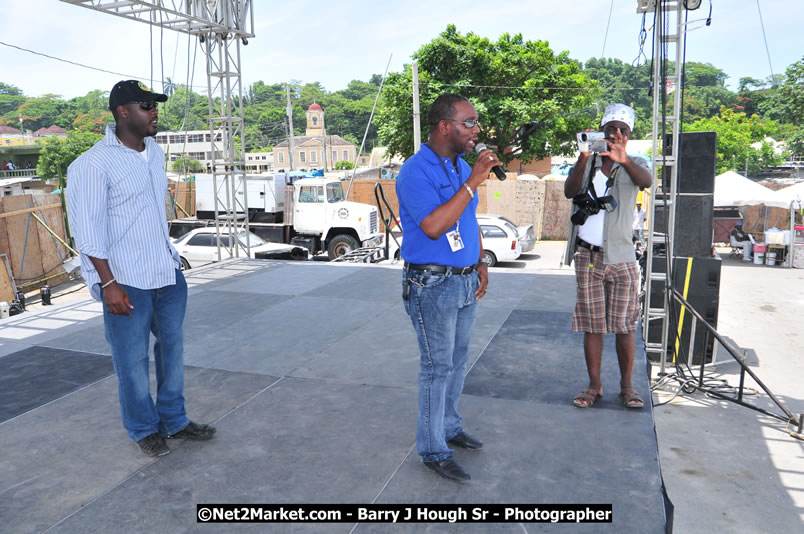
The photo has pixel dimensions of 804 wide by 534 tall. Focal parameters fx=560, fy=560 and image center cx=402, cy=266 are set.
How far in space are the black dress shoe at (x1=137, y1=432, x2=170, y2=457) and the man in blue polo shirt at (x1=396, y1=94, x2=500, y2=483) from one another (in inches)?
50.6

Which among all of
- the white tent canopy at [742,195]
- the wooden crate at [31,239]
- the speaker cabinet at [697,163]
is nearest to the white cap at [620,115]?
the speaker cabinet at [697,163]

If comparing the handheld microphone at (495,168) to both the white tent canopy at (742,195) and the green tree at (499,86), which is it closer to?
the white tent canopy at (742,195)

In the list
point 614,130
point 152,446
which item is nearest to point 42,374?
point 152,446

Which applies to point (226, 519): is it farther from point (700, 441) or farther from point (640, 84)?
point (640, 84)

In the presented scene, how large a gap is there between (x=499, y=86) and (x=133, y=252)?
27193 mm

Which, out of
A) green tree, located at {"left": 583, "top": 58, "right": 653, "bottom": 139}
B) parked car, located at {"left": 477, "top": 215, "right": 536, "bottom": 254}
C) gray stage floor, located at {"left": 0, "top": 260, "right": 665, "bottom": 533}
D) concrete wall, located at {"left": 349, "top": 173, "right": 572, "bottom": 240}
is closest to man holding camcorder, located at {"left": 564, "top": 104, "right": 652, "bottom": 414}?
gray stage floor, located at {"left": 0, "top": 260, "right": 665, "bottom": 533}

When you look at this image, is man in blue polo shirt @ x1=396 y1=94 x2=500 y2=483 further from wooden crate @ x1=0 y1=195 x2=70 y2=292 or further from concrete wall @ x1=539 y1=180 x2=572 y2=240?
concrete wall @ x1=539 y1=180 x2=572 y2=240

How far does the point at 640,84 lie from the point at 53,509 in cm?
10549

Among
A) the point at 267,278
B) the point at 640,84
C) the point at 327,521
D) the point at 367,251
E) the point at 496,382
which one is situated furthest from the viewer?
the point at 640,84

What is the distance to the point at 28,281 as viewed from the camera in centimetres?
1334

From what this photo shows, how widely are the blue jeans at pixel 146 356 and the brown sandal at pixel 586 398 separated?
85.5 inches

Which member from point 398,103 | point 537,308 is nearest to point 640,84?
point 398,103

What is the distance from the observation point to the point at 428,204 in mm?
2256

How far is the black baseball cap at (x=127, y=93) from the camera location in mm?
2590
